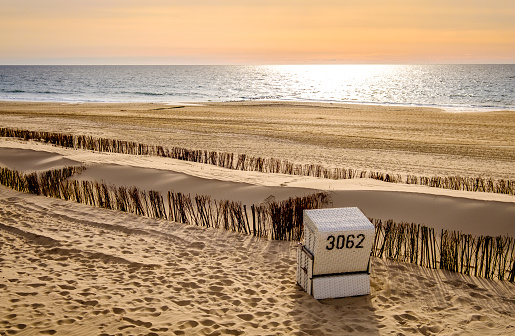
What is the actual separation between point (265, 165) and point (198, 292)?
5.83 m

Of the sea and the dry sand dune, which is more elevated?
the sea

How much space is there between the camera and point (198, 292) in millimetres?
4582

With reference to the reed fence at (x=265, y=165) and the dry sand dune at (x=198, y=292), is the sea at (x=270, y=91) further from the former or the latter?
the dry sand dune at (x=198, y=292)

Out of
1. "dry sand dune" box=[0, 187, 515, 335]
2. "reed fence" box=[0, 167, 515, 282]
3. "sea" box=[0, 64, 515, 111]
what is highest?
"sea" box=[0, 64, 515, 111]

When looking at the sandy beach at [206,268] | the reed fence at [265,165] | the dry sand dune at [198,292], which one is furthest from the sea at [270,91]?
the dry sand dune at [198,292]

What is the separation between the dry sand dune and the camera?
13.1 ft

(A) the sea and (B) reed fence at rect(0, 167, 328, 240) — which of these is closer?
(B) reed fence at rect(0, 167, 328, 240)

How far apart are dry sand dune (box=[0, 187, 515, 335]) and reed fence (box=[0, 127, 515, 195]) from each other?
3794mm

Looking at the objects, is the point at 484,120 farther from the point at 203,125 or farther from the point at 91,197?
the point at 91,197

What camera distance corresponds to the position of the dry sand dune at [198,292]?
13.1ft

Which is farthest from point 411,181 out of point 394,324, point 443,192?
point 394,324

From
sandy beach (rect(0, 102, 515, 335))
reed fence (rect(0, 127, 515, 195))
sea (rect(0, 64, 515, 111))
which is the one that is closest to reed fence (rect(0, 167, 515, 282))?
sandy beach (rect(0, 102, 515, 335))

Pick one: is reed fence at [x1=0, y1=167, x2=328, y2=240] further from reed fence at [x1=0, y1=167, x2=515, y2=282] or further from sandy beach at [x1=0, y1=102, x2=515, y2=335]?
sandy beach at [x1=0, y1=102, x2=515, y2=335]

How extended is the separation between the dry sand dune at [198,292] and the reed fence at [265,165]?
12.4 feet
